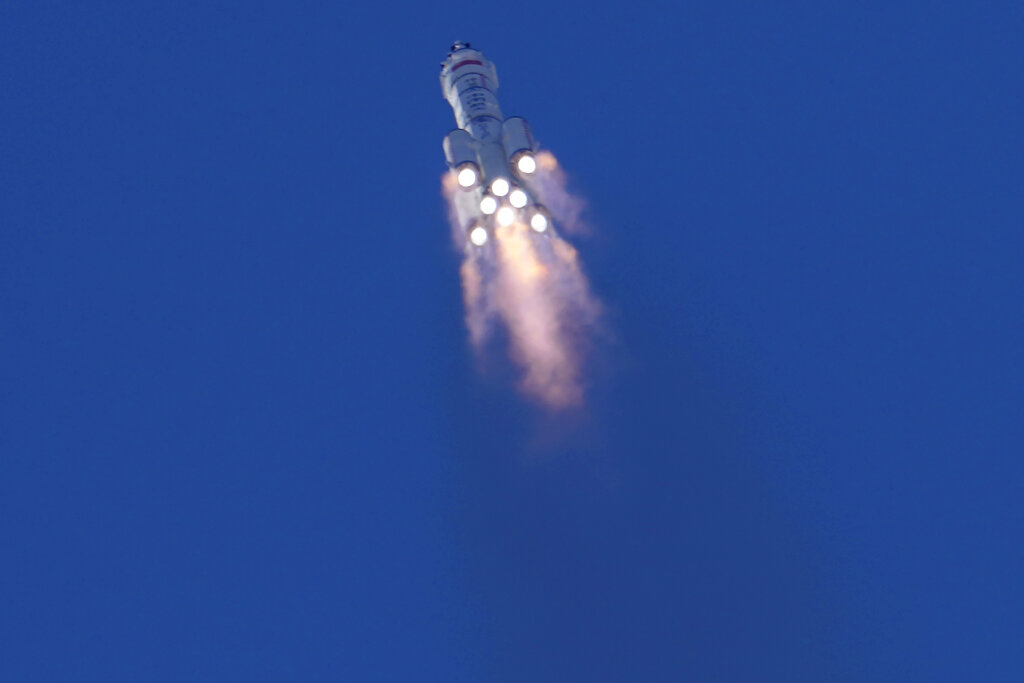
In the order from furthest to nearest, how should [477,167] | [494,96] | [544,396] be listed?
1. [544,396]
2. [494,96]
3. [477,167]

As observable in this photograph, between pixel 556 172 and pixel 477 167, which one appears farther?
pixel 556 172

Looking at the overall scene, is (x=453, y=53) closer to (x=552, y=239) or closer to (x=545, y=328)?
(x=552, y=239)

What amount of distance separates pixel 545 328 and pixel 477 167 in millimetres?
9513

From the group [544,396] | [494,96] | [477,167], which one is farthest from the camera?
[544,396]

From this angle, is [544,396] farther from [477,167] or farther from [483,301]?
[477,167]

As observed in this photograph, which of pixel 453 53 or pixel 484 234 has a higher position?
pixel 453 53

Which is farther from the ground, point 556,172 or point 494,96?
point 556,172

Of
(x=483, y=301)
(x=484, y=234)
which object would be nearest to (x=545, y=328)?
(x=483, y=301)

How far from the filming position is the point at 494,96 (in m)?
33.0

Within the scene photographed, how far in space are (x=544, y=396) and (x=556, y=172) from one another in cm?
824

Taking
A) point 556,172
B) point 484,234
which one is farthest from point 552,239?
point 484,234

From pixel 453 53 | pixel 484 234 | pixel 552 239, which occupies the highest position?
pixel 453 53

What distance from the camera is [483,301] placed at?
1476 inches

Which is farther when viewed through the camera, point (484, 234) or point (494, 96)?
point (494, 96)
